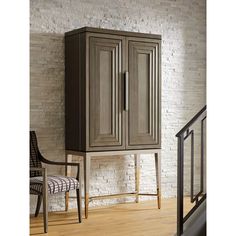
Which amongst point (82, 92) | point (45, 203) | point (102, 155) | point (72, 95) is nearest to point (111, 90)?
point (82, 92)

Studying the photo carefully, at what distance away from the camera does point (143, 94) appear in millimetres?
5816

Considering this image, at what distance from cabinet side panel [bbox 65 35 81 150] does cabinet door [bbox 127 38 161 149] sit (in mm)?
588

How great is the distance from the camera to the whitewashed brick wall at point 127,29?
220 inches

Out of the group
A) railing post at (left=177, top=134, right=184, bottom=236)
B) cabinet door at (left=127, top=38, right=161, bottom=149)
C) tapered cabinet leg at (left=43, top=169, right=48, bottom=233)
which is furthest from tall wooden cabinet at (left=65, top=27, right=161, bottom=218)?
railing post at (left=177, top=134, right=184, bottom=236)

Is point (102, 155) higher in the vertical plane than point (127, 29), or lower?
lower

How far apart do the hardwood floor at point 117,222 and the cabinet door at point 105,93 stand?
0.74m

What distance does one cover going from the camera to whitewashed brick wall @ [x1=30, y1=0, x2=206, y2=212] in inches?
220

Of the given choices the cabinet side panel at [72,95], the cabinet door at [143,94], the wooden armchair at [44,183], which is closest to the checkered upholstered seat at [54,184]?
the wooden armchair at [44,183]

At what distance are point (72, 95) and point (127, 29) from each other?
3.98 ft

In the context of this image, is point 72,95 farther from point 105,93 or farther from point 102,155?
point 102,155

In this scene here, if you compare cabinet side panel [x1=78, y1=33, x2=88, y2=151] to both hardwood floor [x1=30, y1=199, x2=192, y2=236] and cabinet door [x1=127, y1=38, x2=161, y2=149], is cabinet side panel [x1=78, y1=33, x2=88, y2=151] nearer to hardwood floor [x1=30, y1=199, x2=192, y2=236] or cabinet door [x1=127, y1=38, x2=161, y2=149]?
cabinet door [x1=127, y1=38, x2=161, y2=149]
